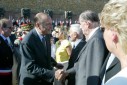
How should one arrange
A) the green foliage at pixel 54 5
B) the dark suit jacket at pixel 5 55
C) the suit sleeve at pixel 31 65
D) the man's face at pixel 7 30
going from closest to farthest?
the suit sleeve at pixel 31 65, the dark suit jacket at pixel 5 55, the man's face at pixel 7 30, the green foliage at pixel 54 5

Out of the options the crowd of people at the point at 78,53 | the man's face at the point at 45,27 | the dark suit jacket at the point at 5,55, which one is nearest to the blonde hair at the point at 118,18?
the crowd of people at the point at 78,53

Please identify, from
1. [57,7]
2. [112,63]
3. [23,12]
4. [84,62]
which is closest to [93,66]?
[84,62]

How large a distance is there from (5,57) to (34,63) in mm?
1267

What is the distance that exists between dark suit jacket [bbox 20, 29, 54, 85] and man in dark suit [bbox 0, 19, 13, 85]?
38.5 inches

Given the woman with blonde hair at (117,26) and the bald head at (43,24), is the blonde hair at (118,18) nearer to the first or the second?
the woman with blonde hair at (117,26)

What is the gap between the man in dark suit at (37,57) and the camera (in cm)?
468

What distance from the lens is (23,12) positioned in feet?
124

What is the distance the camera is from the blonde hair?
5.64 feet

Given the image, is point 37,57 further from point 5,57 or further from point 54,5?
point 54,5

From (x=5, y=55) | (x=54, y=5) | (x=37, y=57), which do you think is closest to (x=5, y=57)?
(x=5, y=55)

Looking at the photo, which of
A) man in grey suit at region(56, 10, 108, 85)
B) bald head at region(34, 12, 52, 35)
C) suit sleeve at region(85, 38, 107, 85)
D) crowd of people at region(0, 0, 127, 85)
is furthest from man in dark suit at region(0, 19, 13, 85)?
suit sleeve at region(85, 38, 107, 85)

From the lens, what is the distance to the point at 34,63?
15.4 feet

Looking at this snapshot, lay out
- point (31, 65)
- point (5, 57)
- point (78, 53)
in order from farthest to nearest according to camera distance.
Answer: point (5, 57) → point (78, 53) → point (31, 65)

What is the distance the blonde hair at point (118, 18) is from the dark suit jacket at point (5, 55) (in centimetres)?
413
